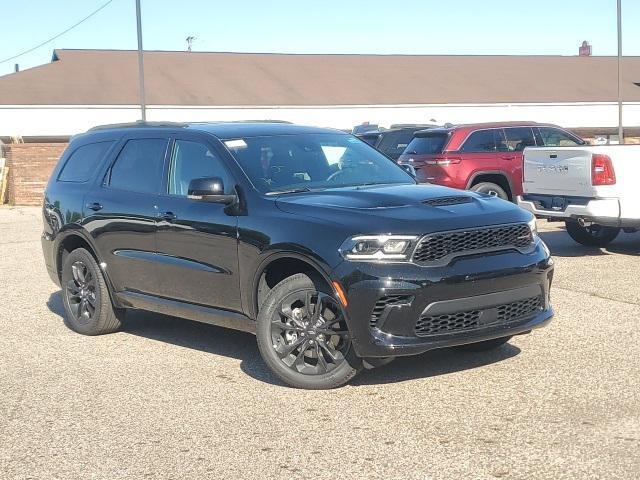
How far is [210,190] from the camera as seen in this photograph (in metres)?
6.50

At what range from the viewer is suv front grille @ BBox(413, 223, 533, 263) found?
18.9 feet

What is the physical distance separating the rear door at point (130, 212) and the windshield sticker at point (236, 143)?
0.70 metres

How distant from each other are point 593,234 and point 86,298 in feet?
25.0

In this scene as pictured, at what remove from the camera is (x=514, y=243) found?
617 centimetres

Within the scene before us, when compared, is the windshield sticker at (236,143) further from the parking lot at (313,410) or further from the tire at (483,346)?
the tire at (483,346)

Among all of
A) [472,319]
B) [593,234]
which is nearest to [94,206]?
[472,319]

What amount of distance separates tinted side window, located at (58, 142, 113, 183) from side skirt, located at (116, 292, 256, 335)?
126 centimetres

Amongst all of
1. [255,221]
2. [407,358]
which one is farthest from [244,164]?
[407,358]

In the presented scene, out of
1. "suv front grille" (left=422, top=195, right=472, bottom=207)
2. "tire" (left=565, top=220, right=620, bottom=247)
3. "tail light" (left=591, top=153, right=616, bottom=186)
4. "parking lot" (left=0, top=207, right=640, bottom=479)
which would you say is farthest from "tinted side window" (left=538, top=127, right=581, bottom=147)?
"suv front grille" (left=422, top=195, right=472, bottom=207)

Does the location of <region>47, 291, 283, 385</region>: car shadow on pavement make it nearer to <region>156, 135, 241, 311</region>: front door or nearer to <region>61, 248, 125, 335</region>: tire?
<region>61, 248, 125, 335</region>: tire

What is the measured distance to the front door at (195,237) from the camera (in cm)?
663

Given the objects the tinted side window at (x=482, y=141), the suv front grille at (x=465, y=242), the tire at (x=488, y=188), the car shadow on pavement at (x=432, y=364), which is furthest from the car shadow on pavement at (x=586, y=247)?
the suv front grille at (x=465, y=242)

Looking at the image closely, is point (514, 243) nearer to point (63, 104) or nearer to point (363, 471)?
point (363, 471)

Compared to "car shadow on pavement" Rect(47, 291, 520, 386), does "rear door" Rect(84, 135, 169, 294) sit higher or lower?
higher
